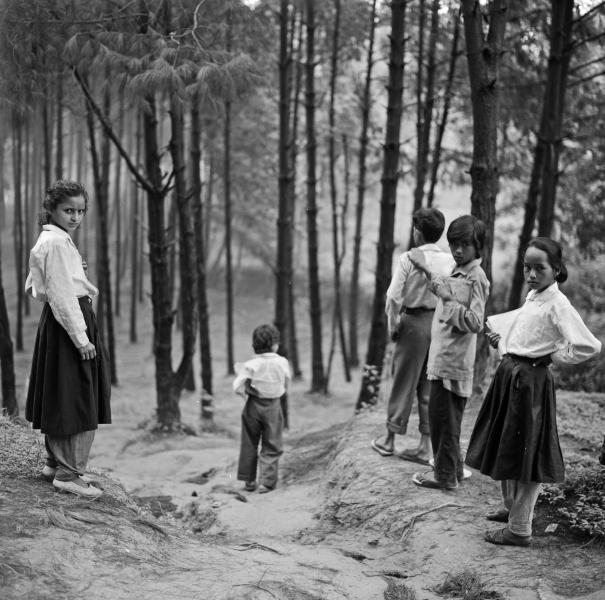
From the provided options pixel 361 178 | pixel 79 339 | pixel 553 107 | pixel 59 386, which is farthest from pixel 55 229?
pixel 361 178

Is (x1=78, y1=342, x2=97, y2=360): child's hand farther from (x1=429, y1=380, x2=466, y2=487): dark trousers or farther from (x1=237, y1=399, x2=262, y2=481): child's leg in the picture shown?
(x1=237, y1=399, x2=262, y2=481): child's leg

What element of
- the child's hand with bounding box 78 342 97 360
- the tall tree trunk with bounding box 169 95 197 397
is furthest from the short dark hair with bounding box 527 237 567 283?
the tall tree trunk with bounding box 169 95 197 397

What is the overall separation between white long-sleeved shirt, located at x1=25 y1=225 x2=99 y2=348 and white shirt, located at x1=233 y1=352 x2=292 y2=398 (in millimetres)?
2311

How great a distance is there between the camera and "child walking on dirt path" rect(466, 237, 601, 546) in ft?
13.7


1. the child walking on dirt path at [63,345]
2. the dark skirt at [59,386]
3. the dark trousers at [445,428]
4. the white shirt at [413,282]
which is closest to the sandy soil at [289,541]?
the dark trousers at [445,428]

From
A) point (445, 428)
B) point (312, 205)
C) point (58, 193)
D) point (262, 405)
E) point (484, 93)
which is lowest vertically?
point (262, 405)

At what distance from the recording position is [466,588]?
389 centimetres

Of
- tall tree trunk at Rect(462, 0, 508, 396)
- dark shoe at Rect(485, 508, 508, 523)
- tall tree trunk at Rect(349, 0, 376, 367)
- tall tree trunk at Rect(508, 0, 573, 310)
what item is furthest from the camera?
tall tree trunk at Rect(349, 0, 376, 367)

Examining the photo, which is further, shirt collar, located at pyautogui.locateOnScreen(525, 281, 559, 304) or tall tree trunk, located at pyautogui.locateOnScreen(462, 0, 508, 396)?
tall tree trunk, located at pyautogui.locateOnScreen(462, 0, 508, 396)

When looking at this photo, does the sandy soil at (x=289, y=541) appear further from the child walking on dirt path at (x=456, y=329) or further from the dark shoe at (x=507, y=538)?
the child walking on dirt path at (x=456, y=329)

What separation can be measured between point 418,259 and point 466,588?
2394 mm

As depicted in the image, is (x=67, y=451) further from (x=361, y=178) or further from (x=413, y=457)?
(x=361, y=178)

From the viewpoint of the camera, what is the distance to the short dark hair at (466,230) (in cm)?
481

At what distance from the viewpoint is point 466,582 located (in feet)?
12.9
